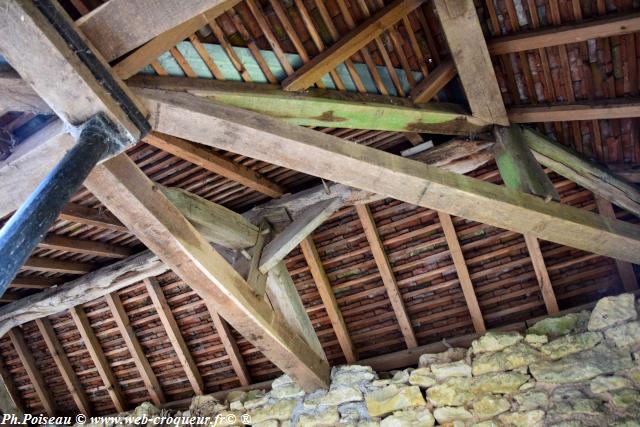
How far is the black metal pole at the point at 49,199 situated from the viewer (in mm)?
1471

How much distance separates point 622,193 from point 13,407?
4.52 meters

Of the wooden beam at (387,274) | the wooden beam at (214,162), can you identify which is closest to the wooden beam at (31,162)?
the wooden beam at (214,162)

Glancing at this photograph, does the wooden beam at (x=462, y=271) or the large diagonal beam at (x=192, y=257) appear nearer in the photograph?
the large diagonal beam at (x=192, y=257)

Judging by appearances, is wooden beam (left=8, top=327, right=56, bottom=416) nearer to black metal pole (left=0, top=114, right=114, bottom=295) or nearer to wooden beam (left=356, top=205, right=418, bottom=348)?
wooden beam (left=356, top=205, right=418, bottom=348)

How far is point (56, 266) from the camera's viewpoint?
12.7 feet

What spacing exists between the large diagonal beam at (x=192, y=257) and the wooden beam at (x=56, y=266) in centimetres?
169

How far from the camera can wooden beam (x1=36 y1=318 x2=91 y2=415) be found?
462cm

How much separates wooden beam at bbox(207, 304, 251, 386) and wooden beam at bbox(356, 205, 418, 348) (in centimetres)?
126

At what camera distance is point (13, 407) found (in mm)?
4242

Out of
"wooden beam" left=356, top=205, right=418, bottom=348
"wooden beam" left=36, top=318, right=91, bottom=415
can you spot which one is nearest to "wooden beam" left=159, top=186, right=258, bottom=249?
"wooden beam" left=356, top=205, right=418, bottom=348

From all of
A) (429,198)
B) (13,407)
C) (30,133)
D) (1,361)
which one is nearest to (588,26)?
(429,198)

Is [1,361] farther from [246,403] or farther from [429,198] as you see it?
[429,198]

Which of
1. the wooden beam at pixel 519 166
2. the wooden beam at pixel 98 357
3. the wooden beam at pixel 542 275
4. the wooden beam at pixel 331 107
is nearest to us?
the wooden beam at pixel 331 107

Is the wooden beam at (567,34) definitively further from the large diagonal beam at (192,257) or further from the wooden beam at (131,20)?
the large diagonal beam at (192,257)
